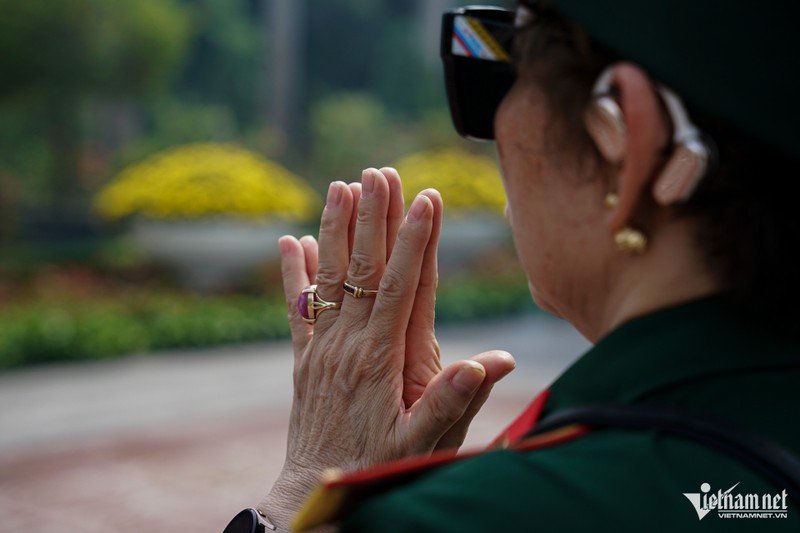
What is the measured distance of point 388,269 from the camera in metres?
1.12

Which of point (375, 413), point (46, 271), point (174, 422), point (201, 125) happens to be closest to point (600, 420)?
point (375, 413)

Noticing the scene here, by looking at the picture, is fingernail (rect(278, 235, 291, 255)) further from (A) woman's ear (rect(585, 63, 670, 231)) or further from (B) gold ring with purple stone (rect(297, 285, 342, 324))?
(A) woman's ear (rect(585, 63, 670, 231))

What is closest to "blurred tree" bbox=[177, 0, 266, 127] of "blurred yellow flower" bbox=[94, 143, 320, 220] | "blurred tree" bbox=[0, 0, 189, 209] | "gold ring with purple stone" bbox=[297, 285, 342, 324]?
"blurred tree" bbox=[0, 0, 189, 209]

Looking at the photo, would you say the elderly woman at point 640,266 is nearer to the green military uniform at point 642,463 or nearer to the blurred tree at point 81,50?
the green military uniform at point 642,463

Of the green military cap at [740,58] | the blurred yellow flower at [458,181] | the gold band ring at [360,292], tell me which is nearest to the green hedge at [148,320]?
the blurred yellow flower at [458,181]

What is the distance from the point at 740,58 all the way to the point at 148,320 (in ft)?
28.5

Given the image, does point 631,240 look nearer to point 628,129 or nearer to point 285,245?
point 628,129

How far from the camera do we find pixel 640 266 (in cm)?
85

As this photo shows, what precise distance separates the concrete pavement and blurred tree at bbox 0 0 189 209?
24.5 feet

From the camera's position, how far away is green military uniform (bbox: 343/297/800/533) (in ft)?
2.27

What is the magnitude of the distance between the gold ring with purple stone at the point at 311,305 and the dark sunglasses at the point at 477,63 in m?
0.29

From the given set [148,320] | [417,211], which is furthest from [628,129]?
[148,320]

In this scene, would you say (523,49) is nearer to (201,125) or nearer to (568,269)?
(568,269)

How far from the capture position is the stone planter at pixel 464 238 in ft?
41.2
